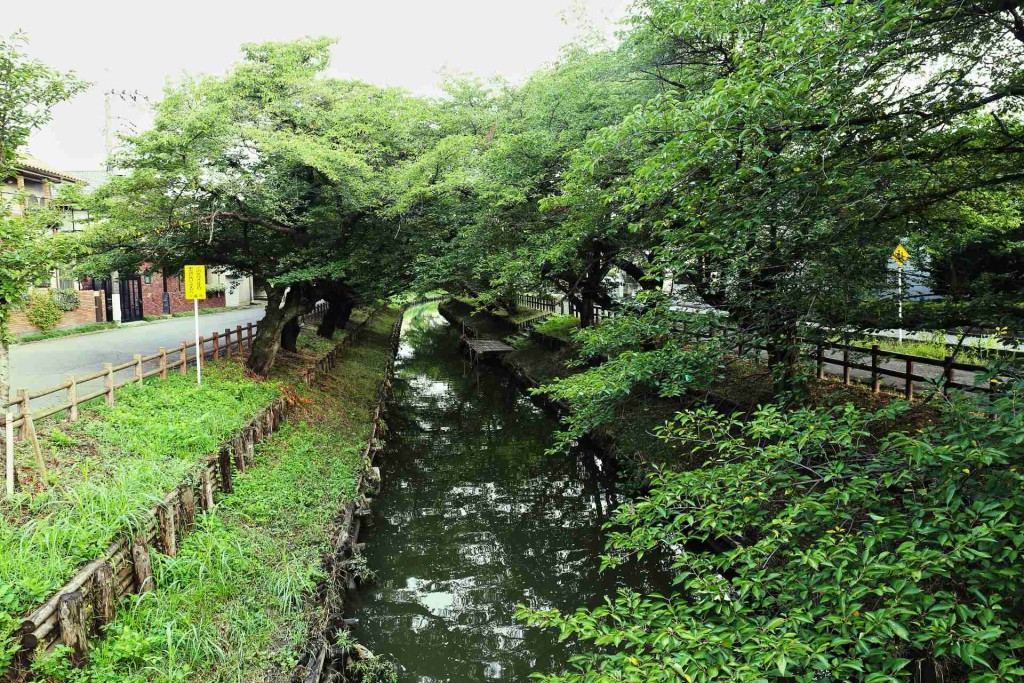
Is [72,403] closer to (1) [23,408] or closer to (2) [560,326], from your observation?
(1) [23,408]

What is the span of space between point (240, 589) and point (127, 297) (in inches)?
1258

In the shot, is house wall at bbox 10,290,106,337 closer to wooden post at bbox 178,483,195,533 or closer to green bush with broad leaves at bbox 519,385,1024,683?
wooden post at bbox 178,483,195,533

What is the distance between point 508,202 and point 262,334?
799 centimetres

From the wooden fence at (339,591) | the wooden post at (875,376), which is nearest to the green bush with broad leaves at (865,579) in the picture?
the wooden fence at (339,591)

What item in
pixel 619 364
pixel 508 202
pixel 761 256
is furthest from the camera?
pixel 508 202

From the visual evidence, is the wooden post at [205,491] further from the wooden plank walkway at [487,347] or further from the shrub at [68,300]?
the shrub at [68,300]

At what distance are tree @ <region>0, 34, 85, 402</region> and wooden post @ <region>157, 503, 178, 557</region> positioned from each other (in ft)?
10.4

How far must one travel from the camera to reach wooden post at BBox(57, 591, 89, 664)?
5.23 metres

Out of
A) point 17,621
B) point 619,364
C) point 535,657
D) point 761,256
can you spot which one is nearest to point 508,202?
point 619,364

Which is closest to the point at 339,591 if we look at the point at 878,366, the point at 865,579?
the point at 865,579

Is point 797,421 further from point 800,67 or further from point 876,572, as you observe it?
point 800,67

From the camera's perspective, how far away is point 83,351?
20.0m

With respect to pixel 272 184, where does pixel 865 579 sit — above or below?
below

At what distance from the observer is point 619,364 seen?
30.8 feet
